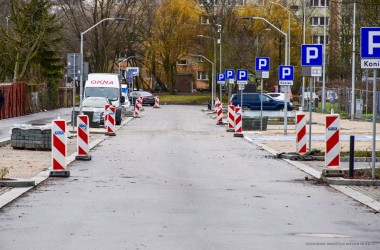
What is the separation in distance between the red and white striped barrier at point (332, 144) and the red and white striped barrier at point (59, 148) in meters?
5.09

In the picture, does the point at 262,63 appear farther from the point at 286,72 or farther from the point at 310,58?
the point at 310,58

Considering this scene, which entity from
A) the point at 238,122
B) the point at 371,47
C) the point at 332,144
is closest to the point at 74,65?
the point at 238,122

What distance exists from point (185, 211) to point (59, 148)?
20.7 ft

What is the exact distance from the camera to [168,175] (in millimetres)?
18984

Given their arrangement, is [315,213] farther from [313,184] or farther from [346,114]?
[346,114]

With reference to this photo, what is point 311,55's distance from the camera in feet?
82.9

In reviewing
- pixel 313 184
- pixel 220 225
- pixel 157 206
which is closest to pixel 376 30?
pixel 313 184

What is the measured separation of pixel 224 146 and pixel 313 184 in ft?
42.2

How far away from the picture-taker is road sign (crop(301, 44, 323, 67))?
2512 centimetres

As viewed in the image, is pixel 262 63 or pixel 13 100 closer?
pixel 262 63

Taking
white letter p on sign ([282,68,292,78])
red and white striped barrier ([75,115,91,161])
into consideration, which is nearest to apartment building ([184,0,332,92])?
white letter p on sign ([282,68,292,78])

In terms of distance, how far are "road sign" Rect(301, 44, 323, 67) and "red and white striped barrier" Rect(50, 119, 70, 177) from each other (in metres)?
8.54

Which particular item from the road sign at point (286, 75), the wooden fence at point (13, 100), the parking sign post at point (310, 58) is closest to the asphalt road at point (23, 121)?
the wooden fence at point (13, 100)

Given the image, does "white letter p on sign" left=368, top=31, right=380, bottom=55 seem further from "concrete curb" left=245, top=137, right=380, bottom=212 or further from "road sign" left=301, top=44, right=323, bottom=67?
"road sign" left=301, top=44, right=323, bottom=67
